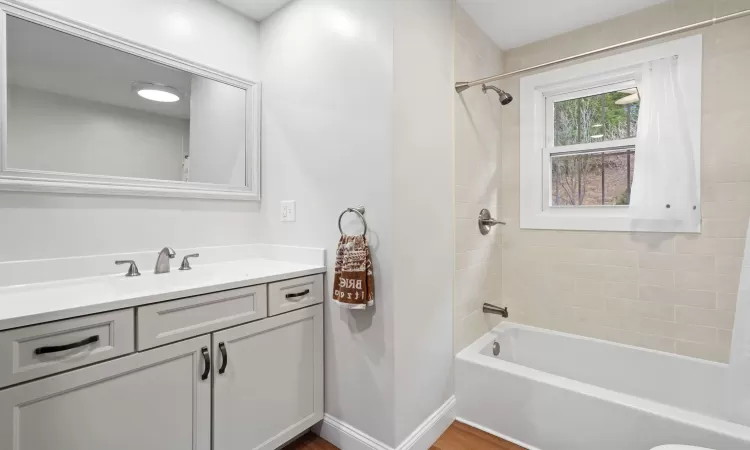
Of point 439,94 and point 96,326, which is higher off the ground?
point 439,94

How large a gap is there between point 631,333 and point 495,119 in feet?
5.33

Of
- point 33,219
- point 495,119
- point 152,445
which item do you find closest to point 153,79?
point 33,219

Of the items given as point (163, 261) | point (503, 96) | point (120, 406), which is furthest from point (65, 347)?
point (503, 96)

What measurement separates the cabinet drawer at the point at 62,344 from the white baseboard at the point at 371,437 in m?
1.04

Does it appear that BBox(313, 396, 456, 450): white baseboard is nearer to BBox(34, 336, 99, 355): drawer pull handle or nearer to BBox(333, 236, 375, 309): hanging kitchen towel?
BBox(333, 236, 375, 309): hanging kitchen towel

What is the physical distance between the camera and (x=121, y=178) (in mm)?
1574

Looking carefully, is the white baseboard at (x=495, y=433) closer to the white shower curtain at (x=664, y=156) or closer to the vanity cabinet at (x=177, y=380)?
the vanity cabinet at (x=177, y=380)

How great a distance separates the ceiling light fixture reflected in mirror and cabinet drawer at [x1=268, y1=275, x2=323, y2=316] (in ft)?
3.70

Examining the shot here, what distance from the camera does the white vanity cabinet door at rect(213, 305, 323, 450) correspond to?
1.35 metres

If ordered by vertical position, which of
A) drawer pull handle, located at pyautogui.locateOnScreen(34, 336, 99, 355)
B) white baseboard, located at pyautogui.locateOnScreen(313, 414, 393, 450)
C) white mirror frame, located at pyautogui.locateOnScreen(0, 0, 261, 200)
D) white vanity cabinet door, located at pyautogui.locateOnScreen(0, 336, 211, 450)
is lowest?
white baseboard, located at pyautogui.locateOnScreen(313, 414, 393, 450)

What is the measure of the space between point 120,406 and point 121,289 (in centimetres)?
46

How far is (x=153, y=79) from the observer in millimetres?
1687

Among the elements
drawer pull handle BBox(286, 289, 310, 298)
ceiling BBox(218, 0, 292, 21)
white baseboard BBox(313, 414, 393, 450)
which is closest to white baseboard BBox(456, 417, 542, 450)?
white baseboard BBox(313, 414, 393, 450)

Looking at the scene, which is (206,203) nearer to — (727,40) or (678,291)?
(678,291)
